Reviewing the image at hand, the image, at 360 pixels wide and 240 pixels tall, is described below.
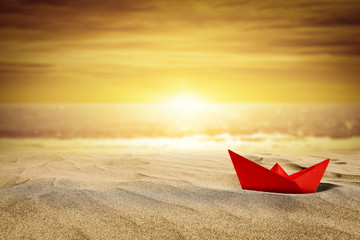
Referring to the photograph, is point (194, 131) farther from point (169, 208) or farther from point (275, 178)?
point (169, 208)

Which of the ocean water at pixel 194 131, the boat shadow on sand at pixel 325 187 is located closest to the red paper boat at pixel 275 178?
the boat shadow on sand at pixel 325 187

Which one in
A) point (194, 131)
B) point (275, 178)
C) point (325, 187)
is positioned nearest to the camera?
point (275, 178)

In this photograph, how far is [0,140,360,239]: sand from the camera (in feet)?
5.72

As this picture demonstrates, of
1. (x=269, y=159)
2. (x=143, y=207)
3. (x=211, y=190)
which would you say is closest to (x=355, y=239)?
(x=211, y=190)

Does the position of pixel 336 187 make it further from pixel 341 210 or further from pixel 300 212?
pixel 300 212

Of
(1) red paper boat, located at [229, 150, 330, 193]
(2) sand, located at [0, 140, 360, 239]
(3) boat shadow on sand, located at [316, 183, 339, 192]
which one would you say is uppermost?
(1) red paper boat, located at [229, 150, 330, 193]

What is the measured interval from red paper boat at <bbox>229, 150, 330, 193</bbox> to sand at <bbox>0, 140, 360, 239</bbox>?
0.13 m

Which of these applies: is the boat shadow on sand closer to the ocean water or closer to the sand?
the sand

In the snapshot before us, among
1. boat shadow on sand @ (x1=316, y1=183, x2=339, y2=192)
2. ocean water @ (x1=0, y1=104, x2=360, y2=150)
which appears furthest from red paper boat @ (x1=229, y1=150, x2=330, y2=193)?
ocean water @ (x1=0, y1=104, x2=360, y2=150)

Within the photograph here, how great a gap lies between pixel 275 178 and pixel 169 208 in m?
0.85

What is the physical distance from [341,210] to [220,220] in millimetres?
777

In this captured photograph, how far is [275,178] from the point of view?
2.36 m

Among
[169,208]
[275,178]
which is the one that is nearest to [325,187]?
[275,178]

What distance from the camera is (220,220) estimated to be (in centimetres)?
188
